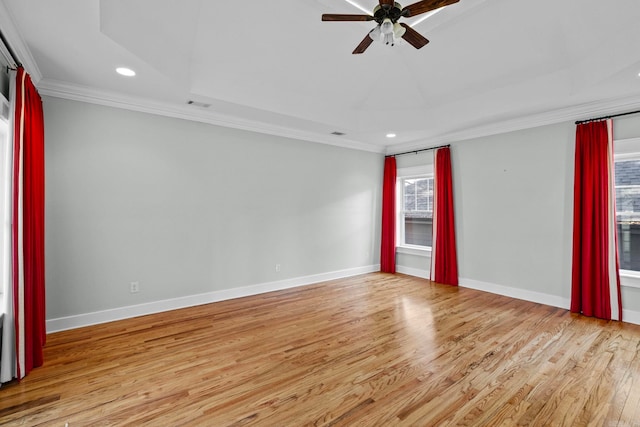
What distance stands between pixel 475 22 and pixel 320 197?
3274 millimetres

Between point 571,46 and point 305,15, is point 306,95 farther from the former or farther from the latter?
point 571,46

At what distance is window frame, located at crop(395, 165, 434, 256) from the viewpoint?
19.1 feet

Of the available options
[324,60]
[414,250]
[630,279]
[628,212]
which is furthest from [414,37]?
[414,250]

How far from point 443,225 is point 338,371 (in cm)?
360

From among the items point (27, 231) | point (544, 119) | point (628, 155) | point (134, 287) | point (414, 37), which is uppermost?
point (414, 37)

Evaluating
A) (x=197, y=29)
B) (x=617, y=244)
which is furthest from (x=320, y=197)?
(x=617, y=244)

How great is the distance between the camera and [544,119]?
423 centimetres

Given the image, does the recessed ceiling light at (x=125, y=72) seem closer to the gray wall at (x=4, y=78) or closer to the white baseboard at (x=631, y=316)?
the gray wall at (x=4, y=78)

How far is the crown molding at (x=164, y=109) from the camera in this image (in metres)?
3.29

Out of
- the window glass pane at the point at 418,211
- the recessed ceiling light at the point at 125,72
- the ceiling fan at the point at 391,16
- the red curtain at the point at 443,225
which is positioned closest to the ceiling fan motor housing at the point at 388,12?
the ceiling fan at the point at 391,16

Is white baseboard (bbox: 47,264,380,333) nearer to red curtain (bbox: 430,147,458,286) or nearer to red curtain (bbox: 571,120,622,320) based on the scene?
red curtain (bbox: 430,147,458,286)

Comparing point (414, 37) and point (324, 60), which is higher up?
point (324, 60)

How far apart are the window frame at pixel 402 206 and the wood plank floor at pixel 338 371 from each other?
2019mm

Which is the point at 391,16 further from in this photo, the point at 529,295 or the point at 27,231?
the point at 529,295
